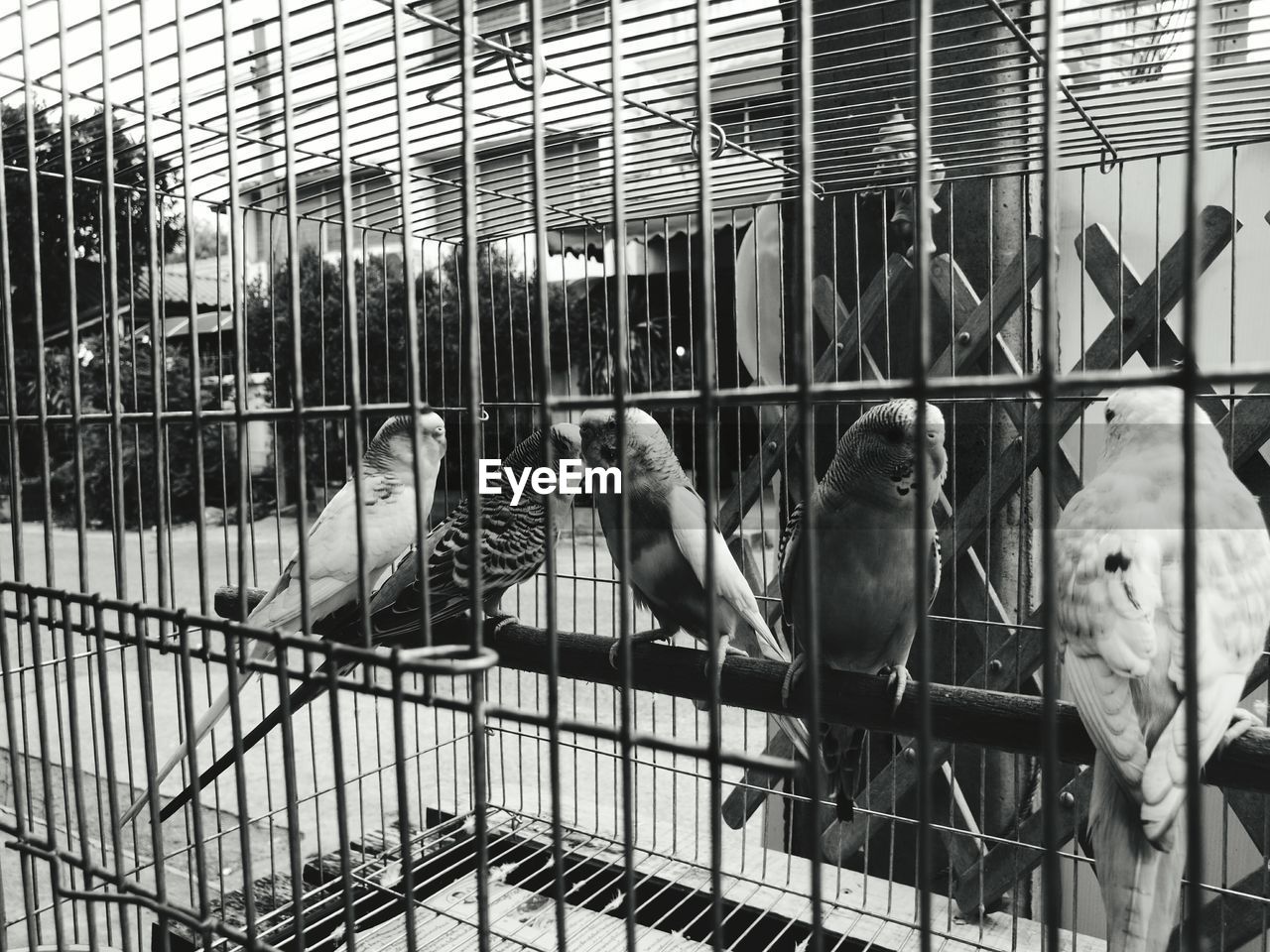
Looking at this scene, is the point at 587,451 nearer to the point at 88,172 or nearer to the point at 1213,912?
the point at 88,172

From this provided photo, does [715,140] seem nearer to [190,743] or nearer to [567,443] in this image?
[567,443]

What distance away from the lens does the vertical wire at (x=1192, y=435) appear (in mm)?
360

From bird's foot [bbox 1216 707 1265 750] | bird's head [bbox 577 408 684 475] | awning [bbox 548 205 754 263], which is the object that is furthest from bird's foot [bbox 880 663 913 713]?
awning [bbox 548 205 754 263]

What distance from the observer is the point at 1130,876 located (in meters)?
0.73

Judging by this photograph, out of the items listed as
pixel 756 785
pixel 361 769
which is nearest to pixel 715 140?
pixel 756 785

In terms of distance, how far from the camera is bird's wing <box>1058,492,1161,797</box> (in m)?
0.82

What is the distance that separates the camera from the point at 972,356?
5.87 feet

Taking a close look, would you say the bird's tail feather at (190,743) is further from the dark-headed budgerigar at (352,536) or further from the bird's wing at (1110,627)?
the bird's wing at (1110,627)

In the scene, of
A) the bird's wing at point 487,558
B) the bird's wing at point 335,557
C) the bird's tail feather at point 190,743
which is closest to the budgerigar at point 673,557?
the bird's wing at point 487,558

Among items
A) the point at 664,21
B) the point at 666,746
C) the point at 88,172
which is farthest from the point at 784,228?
the point at 666,746

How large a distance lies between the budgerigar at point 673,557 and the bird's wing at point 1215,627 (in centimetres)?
59

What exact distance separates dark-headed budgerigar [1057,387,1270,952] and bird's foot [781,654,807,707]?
30 centimetres

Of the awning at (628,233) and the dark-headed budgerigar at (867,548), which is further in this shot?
the awning at (628,233)

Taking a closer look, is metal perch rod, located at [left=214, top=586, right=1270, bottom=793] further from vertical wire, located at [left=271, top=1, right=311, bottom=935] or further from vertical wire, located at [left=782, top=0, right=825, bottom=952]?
vertical wire, located at [left=782, top=0, right=825, bottom=952]
